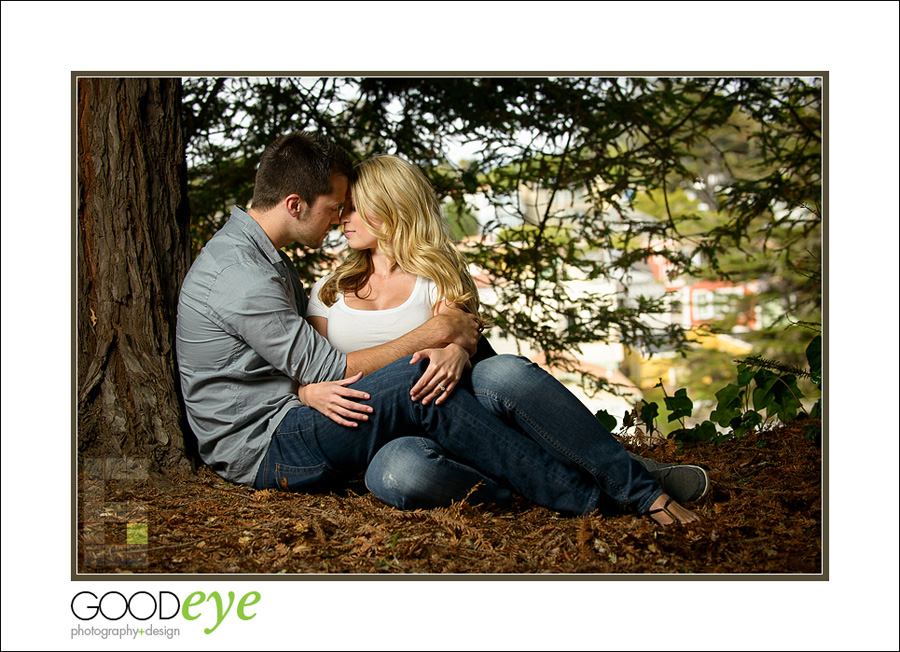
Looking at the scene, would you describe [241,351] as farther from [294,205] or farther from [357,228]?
[357,228]

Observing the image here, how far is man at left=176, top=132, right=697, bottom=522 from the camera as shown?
7.14 feet

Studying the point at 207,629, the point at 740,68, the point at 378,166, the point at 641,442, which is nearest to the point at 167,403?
the point at 207,629

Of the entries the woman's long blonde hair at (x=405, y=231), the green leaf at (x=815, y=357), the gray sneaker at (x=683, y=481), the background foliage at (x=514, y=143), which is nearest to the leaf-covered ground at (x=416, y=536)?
the gray sneaker at (x=683, y=481)

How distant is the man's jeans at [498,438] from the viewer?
2135mm

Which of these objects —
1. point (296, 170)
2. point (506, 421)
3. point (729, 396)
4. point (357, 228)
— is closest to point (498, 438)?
point (506, 421)

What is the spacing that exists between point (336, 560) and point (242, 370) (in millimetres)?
675

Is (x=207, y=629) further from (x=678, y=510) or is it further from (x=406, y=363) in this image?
(x=678, y=510)

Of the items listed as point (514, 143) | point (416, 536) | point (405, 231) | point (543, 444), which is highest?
point (514, 143)

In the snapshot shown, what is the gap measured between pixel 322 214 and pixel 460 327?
2.02ft

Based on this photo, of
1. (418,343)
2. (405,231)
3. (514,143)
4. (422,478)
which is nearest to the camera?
(422,478)

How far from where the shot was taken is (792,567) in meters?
2.01

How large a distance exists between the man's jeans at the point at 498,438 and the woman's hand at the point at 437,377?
0.07 ft

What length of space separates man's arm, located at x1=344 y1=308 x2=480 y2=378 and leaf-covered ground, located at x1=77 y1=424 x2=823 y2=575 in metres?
0.42

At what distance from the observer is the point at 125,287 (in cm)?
242
